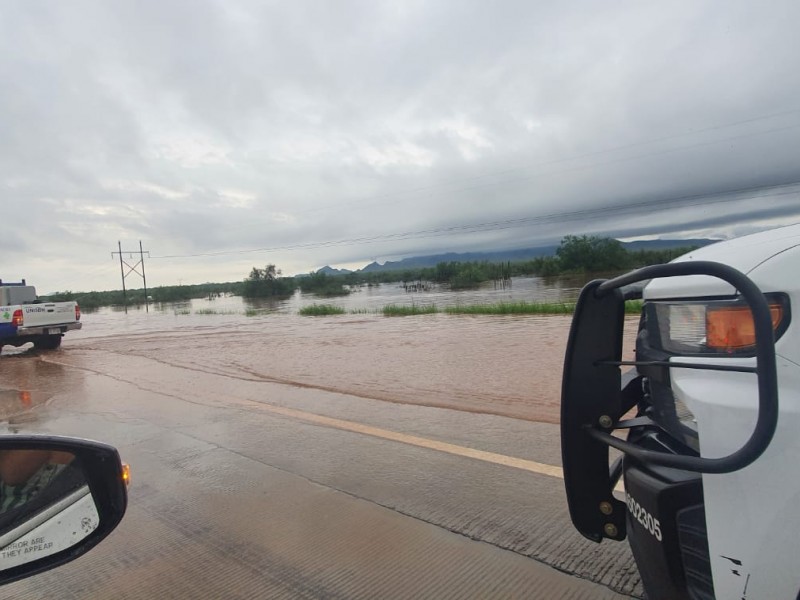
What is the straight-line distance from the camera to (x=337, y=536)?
3326 mm

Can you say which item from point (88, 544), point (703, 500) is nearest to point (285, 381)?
point (88, 544)

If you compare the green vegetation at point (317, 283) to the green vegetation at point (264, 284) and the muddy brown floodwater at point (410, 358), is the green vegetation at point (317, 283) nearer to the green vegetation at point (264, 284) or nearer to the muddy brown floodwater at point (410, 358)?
the green vegetation at point (264, 284)

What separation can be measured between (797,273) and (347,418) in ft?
17.5

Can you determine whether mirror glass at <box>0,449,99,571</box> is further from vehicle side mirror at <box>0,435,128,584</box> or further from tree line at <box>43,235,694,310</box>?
tree line at <box>43,235,694,310</box>

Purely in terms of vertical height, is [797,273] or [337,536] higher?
[797,273]

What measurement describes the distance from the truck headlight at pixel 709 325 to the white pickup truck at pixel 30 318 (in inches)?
693

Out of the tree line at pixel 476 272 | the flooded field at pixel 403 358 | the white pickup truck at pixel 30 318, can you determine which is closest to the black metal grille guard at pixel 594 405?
the flooded field at pixel 403 358

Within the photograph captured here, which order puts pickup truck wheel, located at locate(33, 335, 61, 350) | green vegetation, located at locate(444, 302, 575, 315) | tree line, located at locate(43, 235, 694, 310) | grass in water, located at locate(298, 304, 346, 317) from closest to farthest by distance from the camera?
pickup truck wheel, located at locate(33, 335, 61, 350), green vegetation, located at locate(444, 302, 575, 315), grass in water, located at locate(298, 304, 346, 317), tree line, located at locate(43, 235, 694, 310)

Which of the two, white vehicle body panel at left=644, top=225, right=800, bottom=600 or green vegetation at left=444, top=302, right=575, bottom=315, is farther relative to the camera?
green vegetation at left=444, top=302, right=575, bottom=315

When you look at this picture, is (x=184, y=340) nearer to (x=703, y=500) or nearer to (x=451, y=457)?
(x=451, y=457)

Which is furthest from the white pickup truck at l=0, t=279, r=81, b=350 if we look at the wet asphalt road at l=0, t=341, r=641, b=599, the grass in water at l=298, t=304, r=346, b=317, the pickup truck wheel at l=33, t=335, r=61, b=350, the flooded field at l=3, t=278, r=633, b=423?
the grass in water at l=298, t=304, r=346, b=317

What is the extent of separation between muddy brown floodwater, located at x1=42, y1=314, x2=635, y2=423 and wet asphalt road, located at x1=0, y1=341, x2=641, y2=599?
109 cm

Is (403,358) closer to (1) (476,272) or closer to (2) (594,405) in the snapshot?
(2) (594,405)

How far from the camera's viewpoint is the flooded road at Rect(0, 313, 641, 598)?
9.40 ft
